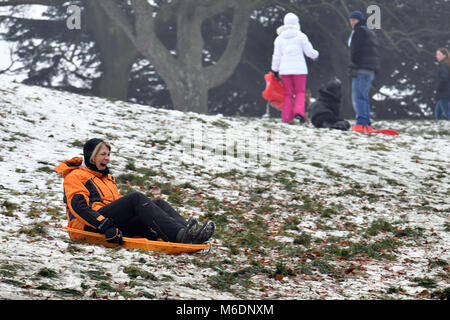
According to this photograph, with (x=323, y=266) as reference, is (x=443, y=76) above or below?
above

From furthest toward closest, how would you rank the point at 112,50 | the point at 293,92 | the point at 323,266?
the point at 112,50
the point at 293,92
the point at 323,266

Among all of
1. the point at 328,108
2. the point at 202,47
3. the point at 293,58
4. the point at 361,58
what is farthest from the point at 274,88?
the point at 202,47

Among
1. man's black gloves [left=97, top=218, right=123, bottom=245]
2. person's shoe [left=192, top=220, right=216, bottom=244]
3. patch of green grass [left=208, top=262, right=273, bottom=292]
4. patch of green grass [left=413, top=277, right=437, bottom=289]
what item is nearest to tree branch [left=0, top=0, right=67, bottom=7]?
man's black gloves [left=97, top=218, right=123, bottom=245]

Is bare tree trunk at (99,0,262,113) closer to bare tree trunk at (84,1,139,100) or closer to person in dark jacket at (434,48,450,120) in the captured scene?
bare tree trunk at (84,1,139,100)

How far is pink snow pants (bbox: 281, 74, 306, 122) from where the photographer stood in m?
11.8

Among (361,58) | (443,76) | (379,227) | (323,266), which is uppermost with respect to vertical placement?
(361,58)

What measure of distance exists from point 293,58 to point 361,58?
136 centimetres

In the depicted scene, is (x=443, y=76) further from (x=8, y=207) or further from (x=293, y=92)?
(x=8, y=207)

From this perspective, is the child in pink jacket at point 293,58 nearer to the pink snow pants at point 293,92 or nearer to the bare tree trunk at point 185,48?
the pink snow pants at point 293,92

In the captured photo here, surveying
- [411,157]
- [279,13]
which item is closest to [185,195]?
[411,157]

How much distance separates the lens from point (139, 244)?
4875 mm

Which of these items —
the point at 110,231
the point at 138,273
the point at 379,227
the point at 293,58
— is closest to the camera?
the point at 138,273

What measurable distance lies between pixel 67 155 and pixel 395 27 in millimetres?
11950
